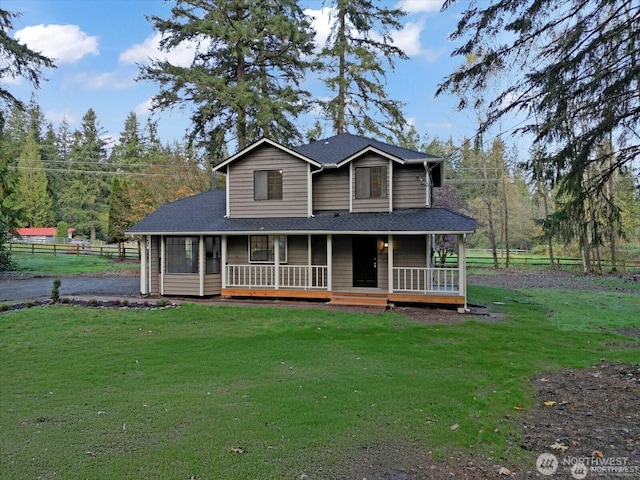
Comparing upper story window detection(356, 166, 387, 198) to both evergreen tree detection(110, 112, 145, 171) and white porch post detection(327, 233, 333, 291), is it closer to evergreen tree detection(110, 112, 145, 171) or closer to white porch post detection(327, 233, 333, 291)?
white porch post detection(327, 233, 333, 291)

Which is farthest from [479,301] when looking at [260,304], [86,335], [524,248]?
[524,248]

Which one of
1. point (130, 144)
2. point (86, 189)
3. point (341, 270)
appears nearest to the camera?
point (341, 270)

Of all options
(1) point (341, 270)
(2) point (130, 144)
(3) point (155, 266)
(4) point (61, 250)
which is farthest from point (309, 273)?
(2) point (130, 144)

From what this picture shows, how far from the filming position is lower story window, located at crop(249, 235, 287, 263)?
14.2 metres

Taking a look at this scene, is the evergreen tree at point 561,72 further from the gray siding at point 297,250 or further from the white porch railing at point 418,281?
the gray siding at point 297,250

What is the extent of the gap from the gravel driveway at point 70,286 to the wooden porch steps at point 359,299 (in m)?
7.66

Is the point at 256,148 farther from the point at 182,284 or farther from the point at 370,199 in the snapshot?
the point at 182,284

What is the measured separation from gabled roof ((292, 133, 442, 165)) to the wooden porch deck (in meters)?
4.48

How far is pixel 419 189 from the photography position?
1366 cm

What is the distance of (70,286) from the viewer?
16.6 meters

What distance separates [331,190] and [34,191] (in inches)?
1908

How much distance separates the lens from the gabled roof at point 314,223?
39.2 feet

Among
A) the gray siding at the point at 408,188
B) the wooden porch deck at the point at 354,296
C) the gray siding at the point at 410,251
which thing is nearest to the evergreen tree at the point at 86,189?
the wooden porch deck at the point at 354,296

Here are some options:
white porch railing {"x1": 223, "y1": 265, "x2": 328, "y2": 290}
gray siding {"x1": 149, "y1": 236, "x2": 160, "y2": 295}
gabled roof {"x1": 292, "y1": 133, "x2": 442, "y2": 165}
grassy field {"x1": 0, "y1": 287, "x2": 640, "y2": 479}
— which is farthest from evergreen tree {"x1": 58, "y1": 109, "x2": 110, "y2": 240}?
grassy field {"x1": 0, "y1": 287, "x2": 640, "y2": 479}
